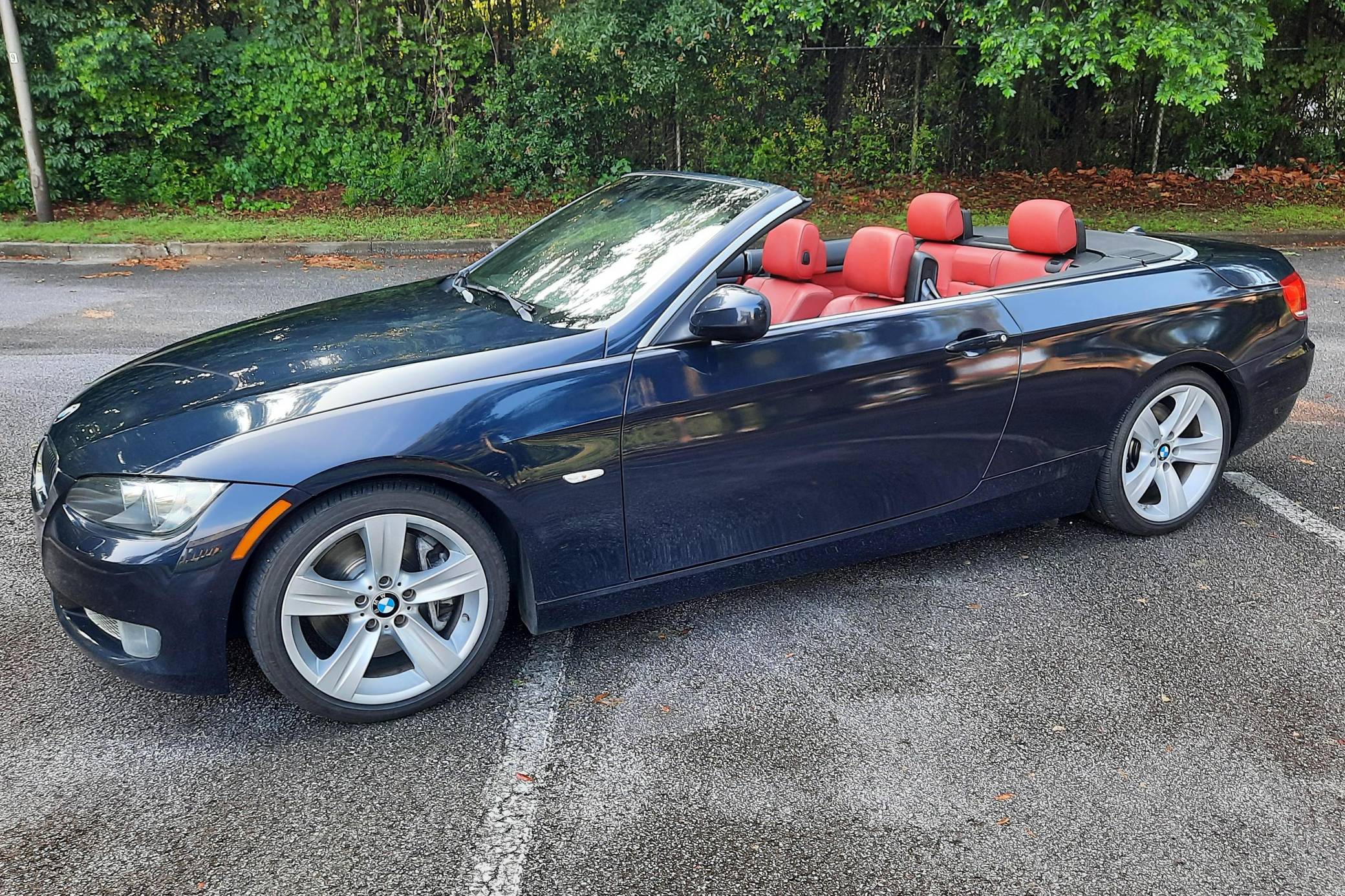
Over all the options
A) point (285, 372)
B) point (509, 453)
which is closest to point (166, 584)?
point (285, 372)

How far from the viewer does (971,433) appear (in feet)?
12.7

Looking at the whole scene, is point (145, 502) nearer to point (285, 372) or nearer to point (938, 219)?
point (285, 372)

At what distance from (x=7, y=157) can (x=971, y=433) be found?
14.2 m

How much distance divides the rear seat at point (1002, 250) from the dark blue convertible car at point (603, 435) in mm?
96

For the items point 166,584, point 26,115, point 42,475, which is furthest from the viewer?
point 26,115

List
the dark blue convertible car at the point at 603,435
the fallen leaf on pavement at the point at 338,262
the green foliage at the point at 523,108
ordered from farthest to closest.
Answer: the green foliage at the point at 523,108 < the fallen leaf on pavement at the point at 338,262 < the dark blue convertible car at the point at 603,435

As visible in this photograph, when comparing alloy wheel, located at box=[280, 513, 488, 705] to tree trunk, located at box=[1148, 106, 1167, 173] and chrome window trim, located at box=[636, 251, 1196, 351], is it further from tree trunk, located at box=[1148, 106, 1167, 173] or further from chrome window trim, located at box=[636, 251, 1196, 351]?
tree trunk, located at box=[1148, 106, 1167, 173]

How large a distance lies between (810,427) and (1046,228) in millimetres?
1833

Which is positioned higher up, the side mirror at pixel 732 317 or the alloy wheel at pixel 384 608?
the side mirror at pixel 732 317

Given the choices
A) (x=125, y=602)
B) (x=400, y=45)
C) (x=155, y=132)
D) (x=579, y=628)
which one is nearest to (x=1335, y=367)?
(x=579, y=628)

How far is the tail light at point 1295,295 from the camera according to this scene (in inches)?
181

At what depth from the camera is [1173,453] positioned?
4457 mm

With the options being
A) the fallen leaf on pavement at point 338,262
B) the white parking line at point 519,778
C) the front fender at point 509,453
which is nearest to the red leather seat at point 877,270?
the front fender at point 509,453

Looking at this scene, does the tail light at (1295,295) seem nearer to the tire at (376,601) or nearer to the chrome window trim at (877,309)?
the chrome window trim at (877,309)
